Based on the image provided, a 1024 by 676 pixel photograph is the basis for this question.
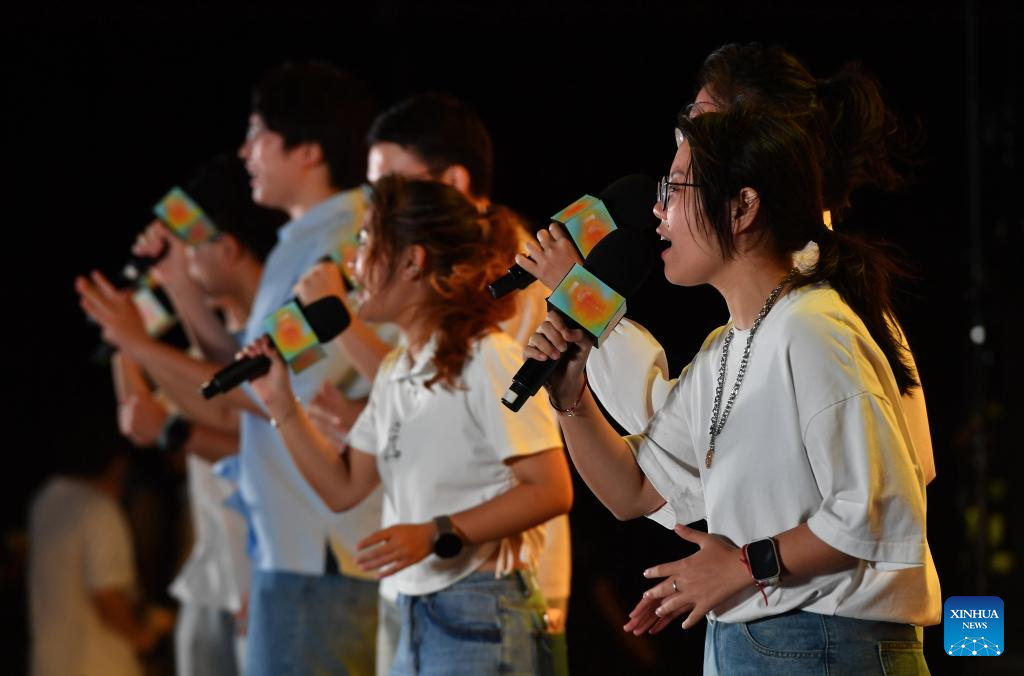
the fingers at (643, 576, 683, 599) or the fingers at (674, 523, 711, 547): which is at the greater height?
the fingers at (674, 523, 711, 547)

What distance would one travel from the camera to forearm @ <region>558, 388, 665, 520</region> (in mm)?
1551

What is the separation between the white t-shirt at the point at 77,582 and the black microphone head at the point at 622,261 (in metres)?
2.68

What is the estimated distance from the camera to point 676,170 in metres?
1.46

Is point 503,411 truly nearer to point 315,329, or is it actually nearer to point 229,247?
point 315,329

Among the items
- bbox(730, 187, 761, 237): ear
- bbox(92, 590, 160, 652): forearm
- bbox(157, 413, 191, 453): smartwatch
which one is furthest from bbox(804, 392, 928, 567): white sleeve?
bbox(92, 590, 160, 652): forearm

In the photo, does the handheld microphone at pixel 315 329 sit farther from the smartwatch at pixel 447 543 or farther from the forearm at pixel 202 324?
the forearm at pixel 202 324

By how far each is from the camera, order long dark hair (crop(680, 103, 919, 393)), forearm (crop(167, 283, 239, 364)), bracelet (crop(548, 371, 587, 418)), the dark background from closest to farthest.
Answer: long dark hair (crop(680, 103, 919, 393)), bracelet (crop(548, 371, 587, 418)), the dark background, forearm (crop(167, 283, 239, 364))

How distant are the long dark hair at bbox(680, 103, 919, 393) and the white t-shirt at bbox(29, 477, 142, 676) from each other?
2.80m

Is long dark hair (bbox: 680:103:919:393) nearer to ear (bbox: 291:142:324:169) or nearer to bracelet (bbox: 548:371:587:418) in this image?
bracelet (bbox: 548:371:587:418)

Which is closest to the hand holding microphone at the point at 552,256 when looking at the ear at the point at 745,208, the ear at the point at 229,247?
the ear at the point at 745,208

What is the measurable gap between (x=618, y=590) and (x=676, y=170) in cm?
167

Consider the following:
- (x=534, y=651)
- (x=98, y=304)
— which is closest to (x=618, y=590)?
(x=534, y=651)

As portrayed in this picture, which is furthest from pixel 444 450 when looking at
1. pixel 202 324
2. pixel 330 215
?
pixel 202 324

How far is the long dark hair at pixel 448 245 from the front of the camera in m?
2.01
